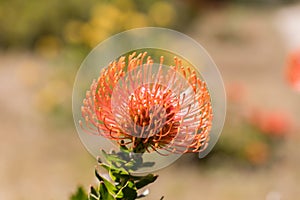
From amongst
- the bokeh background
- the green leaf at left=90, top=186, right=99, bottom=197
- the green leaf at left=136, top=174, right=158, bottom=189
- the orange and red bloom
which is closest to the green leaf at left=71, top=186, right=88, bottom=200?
the green leaf at left=90, top=186, right=99, bottom=197

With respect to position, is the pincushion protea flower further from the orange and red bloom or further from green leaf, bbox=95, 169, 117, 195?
the orange and red bloom

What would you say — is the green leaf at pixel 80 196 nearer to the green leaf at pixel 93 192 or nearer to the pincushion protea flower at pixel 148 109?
the green leaf at pixel 93 192

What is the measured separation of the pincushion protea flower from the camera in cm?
173

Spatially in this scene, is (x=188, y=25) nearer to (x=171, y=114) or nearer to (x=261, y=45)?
(x=261, y=45)

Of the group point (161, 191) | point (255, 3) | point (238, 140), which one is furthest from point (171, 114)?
point (255, 3)

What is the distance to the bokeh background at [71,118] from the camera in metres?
5.25

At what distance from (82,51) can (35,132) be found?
2.98 feet

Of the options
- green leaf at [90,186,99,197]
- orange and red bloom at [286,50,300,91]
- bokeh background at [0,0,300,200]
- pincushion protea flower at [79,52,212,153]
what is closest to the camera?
pincushion protea flower at [79,52,212,153]

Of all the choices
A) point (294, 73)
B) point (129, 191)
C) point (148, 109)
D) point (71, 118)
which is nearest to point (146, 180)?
point (129, 191)

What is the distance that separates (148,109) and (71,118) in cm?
503

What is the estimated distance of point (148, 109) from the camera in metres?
1.76

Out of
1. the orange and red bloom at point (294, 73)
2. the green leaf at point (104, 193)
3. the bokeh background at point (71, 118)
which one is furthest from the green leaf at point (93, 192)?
the orange and red bloom at point (294, 73)

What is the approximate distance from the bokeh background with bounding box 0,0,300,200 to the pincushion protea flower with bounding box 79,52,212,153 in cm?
99

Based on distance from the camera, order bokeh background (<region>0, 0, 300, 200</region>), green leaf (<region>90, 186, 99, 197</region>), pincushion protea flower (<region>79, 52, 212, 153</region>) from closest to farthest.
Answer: pincushion protea flower (<region>79, 52, 212, 153</region>) < green leaf (<region>90, 186, 99, 197</region>) < bokeh background (<region>0, 0, 300, 200</region>)
